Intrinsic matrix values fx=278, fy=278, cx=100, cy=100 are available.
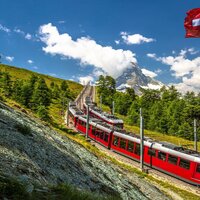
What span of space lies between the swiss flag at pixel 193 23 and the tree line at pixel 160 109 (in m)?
66.8

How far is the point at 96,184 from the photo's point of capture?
1329 cm

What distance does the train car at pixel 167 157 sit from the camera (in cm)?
2534

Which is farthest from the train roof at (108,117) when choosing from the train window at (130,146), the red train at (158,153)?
the train window at (130,146)

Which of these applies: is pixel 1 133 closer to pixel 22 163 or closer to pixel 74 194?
pixel 22 163

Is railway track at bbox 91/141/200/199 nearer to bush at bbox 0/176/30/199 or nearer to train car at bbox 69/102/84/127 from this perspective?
bush at bbox 0/176/30/199

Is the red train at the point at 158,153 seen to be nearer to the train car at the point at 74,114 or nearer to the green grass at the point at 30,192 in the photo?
the train car at the point at 74,114

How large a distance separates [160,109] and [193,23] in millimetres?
82005

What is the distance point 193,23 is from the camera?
567 inches

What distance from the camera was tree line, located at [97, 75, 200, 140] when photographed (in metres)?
79.8

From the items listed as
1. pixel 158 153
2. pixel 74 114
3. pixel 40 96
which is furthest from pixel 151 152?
pixel 40 96

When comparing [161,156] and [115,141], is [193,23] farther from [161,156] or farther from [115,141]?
[115,141]

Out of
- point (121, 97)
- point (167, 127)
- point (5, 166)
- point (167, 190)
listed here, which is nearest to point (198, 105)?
point (167, 127)

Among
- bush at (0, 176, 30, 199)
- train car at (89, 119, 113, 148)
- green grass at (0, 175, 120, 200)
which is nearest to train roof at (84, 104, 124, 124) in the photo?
train car at (89, 119, 113, 148)

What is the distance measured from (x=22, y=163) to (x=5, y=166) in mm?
1290
